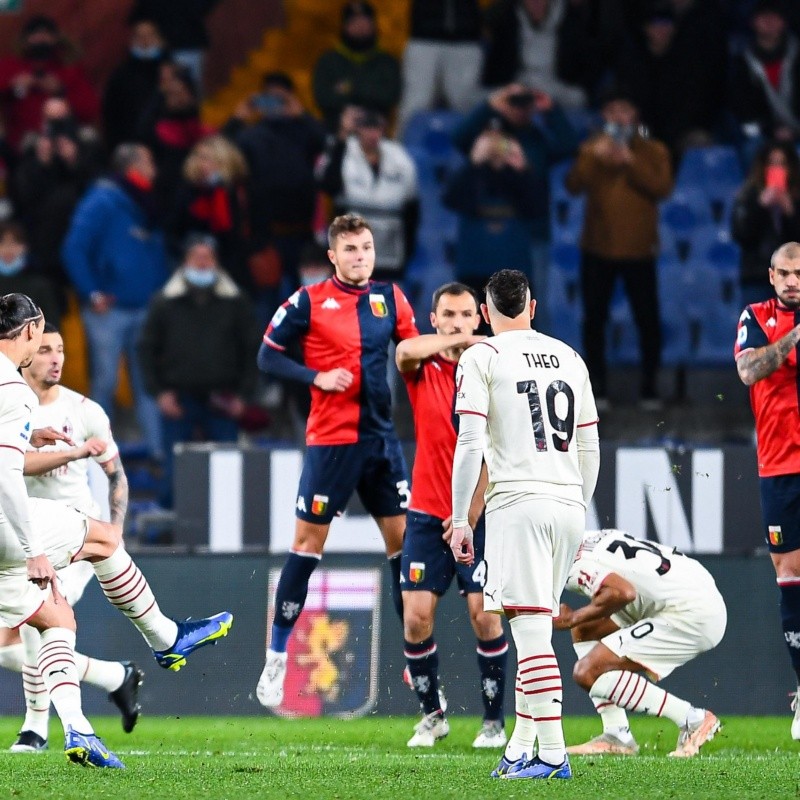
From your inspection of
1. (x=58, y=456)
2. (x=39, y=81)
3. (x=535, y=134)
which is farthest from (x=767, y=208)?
(x=58, y=456)

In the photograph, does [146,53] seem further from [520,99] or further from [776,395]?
[776,395]

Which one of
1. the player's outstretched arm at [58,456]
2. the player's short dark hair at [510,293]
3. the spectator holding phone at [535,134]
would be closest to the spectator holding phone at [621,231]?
the spectator holding phone at [535,134]

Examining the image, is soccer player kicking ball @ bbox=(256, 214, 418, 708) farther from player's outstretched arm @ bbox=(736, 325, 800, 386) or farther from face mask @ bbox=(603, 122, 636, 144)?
face mask @ bbox=(603, 122, 636, 144)

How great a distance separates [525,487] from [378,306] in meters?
2.23

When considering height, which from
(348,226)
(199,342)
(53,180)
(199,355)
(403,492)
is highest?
(53,180)

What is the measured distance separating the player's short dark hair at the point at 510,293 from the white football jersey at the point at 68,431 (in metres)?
2.26

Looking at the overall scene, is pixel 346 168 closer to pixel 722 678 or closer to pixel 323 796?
pixel 722 678

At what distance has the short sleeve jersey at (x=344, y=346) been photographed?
304 inches

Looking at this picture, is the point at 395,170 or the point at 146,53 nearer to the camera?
the point at 395,170

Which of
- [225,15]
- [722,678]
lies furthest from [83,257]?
[722,678]

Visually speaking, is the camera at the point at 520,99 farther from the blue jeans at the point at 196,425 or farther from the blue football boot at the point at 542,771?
the blue football boot at the point at 542,771

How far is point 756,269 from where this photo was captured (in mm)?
12484

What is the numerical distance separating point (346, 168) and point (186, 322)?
191 cm

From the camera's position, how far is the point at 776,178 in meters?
12.3
